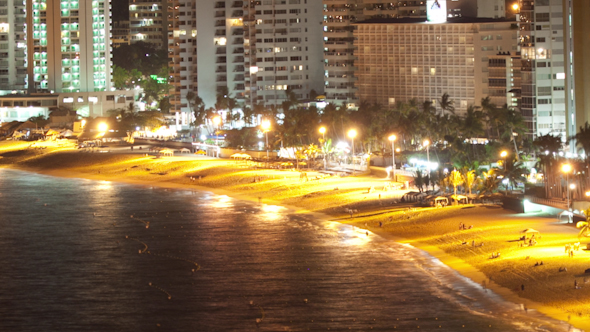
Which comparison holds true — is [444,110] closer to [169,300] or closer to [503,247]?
[503,247]

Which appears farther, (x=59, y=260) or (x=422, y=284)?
(x=59, y=260)

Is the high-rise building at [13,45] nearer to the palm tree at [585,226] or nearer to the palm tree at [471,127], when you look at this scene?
the palm tree at [471,127]

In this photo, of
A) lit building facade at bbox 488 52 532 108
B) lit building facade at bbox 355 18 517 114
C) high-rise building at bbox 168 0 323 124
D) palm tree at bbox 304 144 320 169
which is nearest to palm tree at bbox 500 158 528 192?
palm tree at bbox 304 144 320 169

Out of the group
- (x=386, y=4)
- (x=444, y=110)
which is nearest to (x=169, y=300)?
(x=444, y=110)

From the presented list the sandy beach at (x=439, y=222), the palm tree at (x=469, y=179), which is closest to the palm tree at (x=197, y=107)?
the sandy beach at (x=439, y=222)

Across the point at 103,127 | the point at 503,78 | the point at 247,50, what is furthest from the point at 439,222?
the point at 103,127

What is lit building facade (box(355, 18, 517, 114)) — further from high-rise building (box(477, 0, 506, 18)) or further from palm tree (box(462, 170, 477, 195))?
palm tree (box(462, 170, 477, 195))
